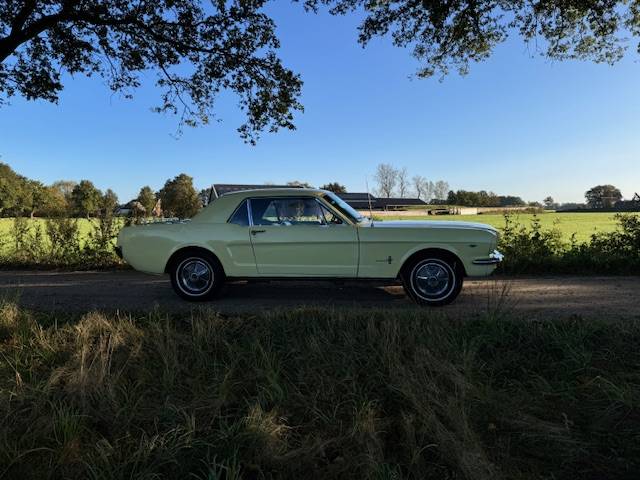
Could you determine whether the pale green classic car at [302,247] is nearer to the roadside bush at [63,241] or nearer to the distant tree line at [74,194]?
the roadside bush at [63,241]

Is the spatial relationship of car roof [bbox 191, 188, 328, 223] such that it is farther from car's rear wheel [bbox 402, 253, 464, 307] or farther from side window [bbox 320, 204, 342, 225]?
car's rear wheel [bbox 402, 253, 464, 307]

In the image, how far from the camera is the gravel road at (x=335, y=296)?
5668mm

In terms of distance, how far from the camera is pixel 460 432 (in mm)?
2578

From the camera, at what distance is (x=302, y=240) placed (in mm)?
6145

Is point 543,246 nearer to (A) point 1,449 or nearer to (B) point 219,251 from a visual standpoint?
(B) point 219,251

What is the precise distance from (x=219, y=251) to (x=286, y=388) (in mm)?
3492

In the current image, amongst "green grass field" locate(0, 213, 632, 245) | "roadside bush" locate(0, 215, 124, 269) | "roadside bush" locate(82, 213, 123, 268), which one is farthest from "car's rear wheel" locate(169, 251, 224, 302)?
"roadside bush" locate(82, 213, 123, 268)

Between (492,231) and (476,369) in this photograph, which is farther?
(492,231)

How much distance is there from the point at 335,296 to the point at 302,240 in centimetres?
111

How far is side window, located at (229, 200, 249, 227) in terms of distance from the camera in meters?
6.37

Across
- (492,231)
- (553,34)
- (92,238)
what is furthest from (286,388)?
(553,34)

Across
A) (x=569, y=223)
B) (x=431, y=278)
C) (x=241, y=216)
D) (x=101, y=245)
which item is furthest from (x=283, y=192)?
(x=569, y=223)

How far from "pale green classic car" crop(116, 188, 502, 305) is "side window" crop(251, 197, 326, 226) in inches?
0.6

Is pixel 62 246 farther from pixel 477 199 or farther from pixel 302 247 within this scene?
pixel 477 199
